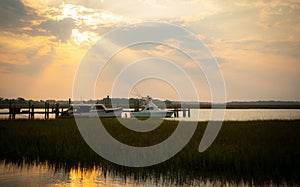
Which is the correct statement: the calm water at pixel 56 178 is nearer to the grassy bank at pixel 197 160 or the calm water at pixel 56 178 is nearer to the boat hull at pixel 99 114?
the grassy bank at pixel 197 160

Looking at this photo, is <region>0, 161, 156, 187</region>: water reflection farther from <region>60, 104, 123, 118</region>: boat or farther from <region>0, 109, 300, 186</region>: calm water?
<region>60, 104, 123, 118</region>: boat

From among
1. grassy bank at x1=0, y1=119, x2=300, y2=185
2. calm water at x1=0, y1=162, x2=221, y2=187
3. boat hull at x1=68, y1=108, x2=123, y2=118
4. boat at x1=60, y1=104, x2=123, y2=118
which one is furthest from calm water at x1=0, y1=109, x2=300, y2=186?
boat at x1=60, y1=104, x2=123, y2=118

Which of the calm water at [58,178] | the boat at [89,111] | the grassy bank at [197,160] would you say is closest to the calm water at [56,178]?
the calm water at [58,178]

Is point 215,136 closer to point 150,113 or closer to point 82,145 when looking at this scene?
point 82,145

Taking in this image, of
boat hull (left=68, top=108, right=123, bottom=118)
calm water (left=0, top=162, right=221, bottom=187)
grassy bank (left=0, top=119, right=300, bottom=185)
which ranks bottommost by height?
calm water (left=0, top=162, right=221, bottom=187)

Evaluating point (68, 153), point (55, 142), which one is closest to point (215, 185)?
point (68, 153)

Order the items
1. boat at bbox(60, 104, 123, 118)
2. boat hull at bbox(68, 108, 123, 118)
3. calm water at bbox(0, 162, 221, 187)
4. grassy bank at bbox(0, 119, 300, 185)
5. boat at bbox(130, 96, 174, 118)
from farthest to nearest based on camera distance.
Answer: boat at bbox(130, 96, 174, 118) < boat at bbox(60, 104, 123, 118) < boat hull at bbox(68, 108, 123, 118) < grassy bank at bbox(0, 119, 300, 185) < calm water at bbox(0, 162, 221, 187)

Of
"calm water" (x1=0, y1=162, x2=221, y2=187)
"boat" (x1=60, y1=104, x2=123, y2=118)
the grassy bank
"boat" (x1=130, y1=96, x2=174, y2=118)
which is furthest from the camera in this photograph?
Result: "boat" (x1=130, y1=96, x2=174, y2=118)

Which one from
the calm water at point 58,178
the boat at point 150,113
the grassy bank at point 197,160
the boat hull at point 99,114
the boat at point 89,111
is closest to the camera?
the calm water at point 58,178

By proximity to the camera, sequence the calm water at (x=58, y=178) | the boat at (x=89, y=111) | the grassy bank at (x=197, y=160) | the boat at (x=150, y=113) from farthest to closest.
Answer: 1. the boat at (x=150, y=113)
2. the boat at (x=89, y=111)
3. the grassy bank at (x=197, y=160)
4. the calm water at (x=58, y=178)

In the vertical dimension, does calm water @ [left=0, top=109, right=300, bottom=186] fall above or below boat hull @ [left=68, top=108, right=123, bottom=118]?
below

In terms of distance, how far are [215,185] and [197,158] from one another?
2236mm

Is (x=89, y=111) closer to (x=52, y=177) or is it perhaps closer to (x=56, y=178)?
(x=52, y=177)

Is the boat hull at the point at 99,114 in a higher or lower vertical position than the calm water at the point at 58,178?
higher
